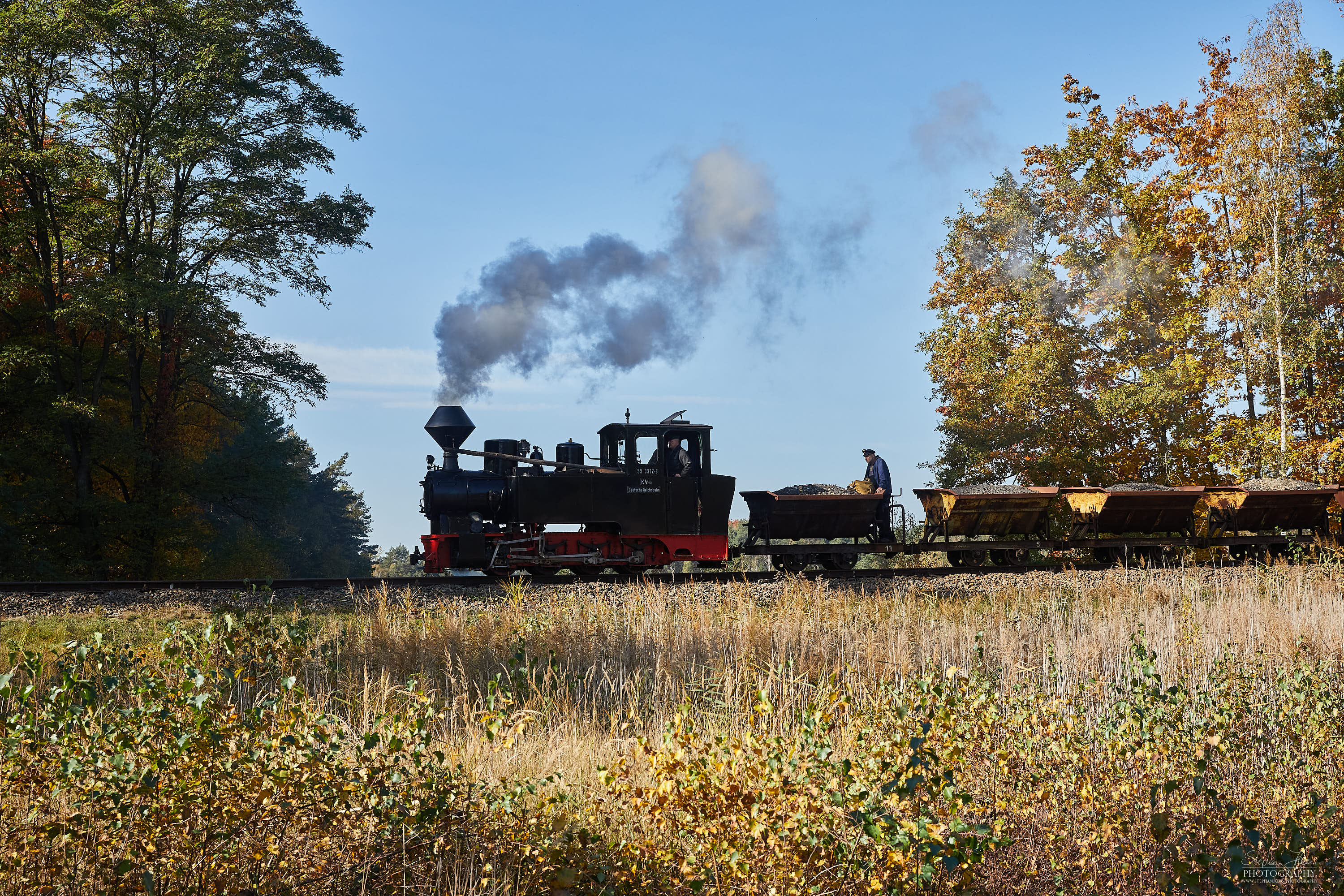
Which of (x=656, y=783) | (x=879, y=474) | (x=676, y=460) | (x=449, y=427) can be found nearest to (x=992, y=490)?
(x=879, y=474)

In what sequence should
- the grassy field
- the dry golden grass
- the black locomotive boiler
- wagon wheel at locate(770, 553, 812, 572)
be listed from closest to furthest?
1. the grassy field
2. the dry golden grass
3. the black locomotive boiler
4. wagon wheel at locate(770, 553, 812, 572)

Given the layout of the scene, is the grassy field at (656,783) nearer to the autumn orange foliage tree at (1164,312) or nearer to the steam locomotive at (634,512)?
the steam locomotive at (634,512)

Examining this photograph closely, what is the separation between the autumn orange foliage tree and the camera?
2284 centimetres

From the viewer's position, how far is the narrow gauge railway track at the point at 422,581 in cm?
1277

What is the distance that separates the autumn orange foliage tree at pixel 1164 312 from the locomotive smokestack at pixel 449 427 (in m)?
12.8

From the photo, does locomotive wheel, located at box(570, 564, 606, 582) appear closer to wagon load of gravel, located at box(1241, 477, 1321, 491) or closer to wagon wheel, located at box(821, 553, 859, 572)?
wagon wheel, located at box(821, 553, 859, 572)

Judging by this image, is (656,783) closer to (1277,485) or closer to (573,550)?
(573,550)

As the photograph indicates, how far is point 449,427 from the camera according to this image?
15.1 meters

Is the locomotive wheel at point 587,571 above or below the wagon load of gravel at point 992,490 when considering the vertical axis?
below

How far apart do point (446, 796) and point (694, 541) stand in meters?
10.8

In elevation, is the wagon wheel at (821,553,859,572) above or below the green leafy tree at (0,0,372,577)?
below

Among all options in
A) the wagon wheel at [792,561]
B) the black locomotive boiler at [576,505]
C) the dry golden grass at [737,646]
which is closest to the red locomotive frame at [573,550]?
the black locomotive boiler at [576,505]

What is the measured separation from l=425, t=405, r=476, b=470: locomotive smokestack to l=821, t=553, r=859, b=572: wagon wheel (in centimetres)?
617

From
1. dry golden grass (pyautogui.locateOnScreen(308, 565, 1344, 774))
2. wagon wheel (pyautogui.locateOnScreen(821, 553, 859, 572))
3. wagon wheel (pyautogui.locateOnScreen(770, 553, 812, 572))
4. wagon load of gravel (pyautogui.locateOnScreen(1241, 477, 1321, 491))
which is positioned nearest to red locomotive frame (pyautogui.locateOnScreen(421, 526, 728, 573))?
wagon wheel (pyautogui.locateOnScreen(770, 553, 812, 572))
